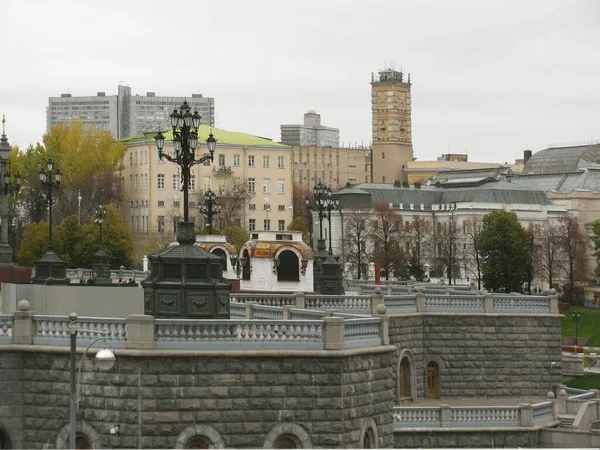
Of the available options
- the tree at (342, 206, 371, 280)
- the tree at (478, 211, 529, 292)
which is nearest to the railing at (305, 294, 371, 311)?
the tree at (478, 211, 529, 292)

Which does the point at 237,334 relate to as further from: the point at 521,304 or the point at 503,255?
the point at 503,255

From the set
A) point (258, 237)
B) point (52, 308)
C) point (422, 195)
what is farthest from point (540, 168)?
point (52, 308)

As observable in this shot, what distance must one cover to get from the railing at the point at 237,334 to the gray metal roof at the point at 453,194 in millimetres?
121964

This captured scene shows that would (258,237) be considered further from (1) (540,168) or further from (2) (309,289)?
(1) (540,168)

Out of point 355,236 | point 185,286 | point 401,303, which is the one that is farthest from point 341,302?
point 355,236

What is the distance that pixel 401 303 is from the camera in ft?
160

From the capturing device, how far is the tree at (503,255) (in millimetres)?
106750

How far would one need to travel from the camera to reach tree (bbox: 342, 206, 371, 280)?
128262 mm

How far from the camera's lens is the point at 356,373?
2970 centimetres

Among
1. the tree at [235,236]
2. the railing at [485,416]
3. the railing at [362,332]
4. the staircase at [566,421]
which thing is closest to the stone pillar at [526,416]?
the railing at [485,416]

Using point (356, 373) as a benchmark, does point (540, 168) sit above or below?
above

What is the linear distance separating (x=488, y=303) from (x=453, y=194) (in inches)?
4514

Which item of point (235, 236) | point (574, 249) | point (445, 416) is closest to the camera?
point (445, 416)

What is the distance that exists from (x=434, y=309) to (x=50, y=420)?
22624mm
